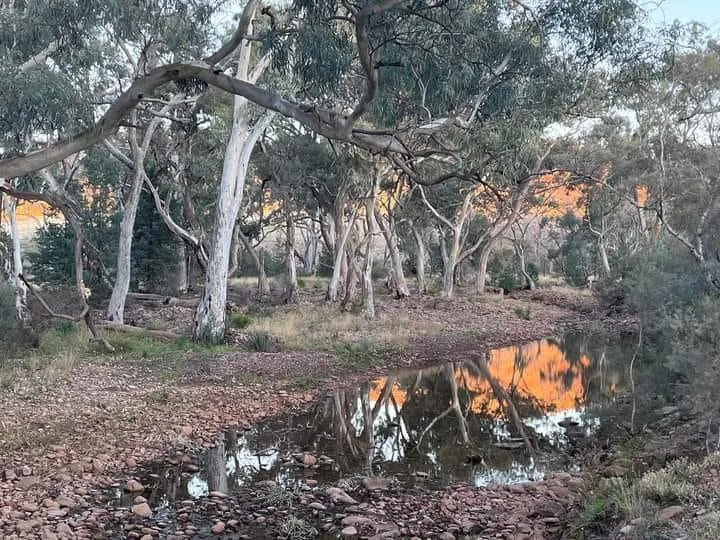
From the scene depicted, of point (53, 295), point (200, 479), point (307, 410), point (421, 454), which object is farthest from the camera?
point (53, 295)

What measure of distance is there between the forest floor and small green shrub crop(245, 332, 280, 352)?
0.04 metres

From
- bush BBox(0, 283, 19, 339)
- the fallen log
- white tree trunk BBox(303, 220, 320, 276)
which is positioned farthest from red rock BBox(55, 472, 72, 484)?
white tree trunk BBox(303, 220, 320, 276)

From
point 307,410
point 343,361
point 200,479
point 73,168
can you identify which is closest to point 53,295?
point 73,168

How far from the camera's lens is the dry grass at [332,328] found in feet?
49.1

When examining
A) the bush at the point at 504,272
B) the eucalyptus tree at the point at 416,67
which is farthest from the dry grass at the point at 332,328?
the bush at the point at 504,272

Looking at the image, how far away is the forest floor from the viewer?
Answer: 578cm

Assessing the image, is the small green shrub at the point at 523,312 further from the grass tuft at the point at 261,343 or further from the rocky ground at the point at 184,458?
the grass tuft at the point at 261,343

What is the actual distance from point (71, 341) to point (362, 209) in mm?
13656

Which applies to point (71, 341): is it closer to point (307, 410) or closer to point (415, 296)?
point (307, 410)

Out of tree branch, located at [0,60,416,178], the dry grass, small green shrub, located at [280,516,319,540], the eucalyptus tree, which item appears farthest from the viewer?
the dry grass

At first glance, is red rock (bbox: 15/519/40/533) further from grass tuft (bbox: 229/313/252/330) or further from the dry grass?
grass tuft (bbox: 229/313/252/330)

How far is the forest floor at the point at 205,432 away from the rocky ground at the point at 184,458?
2 centimetres

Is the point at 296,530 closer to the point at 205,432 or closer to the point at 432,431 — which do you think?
the point at 205,432

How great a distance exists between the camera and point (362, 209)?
24406 mm
